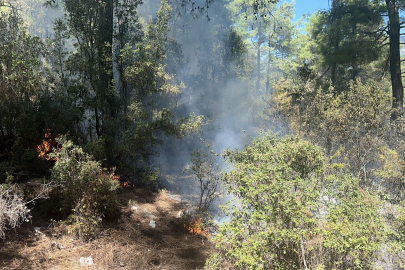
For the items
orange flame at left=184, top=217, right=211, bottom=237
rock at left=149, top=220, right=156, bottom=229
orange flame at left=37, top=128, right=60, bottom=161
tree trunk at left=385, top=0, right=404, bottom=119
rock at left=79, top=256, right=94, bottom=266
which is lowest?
orange flame at left=184, top=217, right=211, bottom=237

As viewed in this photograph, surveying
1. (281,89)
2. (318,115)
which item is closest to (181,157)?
(281,89)

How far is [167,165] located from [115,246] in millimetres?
12086

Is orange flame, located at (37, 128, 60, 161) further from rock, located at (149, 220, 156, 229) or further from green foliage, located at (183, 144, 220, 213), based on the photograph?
green foliage, located at (183, 144, 220, 213)

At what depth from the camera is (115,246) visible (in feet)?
12.6

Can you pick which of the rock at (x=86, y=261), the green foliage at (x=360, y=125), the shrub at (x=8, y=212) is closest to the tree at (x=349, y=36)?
the green foliage at (x=360, y=125)

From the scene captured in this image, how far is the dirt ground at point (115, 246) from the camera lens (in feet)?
10.4

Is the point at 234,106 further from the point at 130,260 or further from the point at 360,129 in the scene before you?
the point at 130,260

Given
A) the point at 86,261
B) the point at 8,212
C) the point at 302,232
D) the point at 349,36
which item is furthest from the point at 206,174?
the point at 349,36

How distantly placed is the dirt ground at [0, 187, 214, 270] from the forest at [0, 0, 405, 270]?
24 millimetres

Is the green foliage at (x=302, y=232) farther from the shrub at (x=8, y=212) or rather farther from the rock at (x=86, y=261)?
the shrub at (x=8, y=212)

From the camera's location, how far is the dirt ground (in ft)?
10.4

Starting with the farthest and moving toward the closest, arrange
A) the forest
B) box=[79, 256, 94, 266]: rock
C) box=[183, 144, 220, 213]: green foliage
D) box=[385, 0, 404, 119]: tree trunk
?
1. box=[385, 0, 404, 119]: tree trunk
2. box=[183, 144, 220, 213]: green foliage
3. box=[79, 256, 94, 266]: rock
4. the forest

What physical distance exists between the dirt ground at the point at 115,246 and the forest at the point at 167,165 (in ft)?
0.08

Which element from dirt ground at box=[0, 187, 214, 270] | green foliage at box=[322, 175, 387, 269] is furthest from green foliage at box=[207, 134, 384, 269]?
dirt ground at box=[0, 187, 214, 270]
